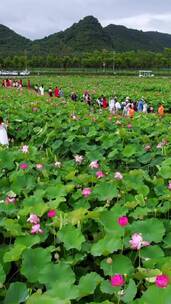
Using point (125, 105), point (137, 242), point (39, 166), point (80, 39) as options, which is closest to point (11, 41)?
point (80, 39)

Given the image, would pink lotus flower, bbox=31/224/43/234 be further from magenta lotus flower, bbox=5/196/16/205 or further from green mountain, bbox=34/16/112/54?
green mountain, bbox=34/16/112/54

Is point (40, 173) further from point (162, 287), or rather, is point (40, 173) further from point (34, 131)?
point (34, 131)

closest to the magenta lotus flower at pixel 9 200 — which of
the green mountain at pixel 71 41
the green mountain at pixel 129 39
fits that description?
the green mountain at pixel 71 41

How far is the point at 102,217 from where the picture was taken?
262cm

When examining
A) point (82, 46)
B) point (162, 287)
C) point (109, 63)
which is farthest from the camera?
point (82, 46)

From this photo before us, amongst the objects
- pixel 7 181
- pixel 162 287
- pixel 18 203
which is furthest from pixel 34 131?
pixel 162 287

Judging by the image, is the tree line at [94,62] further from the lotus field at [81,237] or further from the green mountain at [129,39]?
the lotus field at [81,237]

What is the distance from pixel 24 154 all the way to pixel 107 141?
1.45 m

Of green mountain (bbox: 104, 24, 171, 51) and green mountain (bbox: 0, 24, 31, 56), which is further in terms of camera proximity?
green mountain (bbox: 104, 24, 171, 51)

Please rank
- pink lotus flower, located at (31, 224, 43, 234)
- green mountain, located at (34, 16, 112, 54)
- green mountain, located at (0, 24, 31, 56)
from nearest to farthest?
pink lotus flower, located at (31, 224, 43, 234) → green mountain, located at (34, 16, 112, 54) → green mountain, located at (0, 24, 31, 56)

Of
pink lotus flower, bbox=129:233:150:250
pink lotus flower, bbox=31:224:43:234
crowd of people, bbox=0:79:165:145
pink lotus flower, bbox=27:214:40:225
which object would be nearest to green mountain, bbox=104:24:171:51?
crowd of people, bbox=0:79:165:145

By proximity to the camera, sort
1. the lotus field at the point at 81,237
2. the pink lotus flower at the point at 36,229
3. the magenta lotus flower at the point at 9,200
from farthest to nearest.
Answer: the magenta lotus flower at the point at 9,200 → the pink lotus flower at the point at 36,229 → the lotus field at the point at 81,237

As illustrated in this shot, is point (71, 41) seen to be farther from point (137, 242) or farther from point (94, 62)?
point (137, 242)

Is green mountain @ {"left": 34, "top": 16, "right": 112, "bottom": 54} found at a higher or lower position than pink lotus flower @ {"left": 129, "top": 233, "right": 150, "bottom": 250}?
higher
